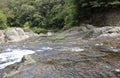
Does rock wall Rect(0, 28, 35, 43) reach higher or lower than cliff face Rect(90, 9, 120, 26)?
lower

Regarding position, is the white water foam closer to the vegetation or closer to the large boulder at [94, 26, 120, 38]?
the large boulder at [94, 26, 120, 38]

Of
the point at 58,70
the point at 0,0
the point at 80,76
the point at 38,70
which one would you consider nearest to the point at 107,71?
the point at 80,76

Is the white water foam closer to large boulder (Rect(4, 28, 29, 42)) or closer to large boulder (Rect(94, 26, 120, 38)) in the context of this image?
large boulder (Rect(94, 26, 120, 38))

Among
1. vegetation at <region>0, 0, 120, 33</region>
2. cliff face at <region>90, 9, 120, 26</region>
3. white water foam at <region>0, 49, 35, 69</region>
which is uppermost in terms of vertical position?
white water foam at <region>0, 49, 35, 69</region>

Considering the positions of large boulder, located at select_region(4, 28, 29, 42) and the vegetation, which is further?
the vegetation

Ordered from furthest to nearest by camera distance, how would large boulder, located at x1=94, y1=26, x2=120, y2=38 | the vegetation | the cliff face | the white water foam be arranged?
the vegetation < the cliff face < large boulder, located at x1=94, y1=26, x2=120, y2=38 < the white water foam

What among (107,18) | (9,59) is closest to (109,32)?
(107,18)

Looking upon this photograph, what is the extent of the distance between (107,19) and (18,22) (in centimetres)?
3434

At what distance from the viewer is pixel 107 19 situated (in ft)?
99.6

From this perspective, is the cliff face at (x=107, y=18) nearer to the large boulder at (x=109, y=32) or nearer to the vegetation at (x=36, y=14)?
the vegetation at (x=36, y=14)

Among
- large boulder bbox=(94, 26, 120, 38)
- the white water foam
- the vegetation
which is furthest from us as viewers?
the vegetation

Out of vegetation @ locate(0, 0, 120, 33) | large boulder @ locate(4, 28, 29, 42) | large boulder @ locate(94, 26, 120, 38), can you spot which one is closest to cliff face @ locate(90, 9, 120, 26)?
vegetation @ locate(0, 0, 120, 33)

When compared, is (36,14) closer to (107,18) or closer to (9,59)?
(107,18)

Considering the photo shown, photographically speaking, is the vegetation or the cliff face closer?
the cliff face
